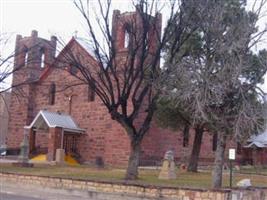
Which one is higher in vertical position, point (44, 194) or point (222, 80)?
point (222, 80)

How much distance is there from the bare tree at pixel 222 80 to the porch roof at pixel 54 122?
23.2 m

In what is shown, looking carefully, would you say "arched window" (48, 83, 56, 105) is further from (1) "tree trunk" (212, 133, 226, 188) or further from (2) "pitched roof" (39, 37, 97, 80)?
(1) "tree trunk" (212, 133, 226, 188)

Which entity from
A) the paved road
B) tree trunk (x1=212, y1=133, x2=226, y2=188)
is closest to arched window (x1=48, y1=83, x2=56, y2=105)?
the paved road

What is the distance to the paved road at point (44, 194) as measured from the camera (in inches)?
856

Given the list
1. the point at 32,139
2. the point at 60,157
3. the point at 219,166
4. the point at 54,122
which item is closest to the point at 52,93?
the point at 32,139

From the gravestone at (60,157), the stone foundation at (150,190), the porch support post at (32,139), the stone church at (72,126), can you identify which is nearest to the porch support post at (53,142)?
the stone church at (72,126)

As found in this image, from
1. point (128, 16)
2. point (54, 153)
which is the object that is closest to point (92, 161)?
point (54, 153)

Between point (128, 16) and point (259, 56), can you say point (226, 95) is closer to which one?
point (259, 56)

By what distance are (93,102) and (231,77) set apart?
87.6 feet

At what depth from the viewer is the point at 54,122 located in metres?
44.8

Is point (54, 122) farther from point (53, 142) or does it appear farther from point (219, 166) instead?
point (219, 166)

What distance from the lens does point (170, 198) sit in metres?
20.2

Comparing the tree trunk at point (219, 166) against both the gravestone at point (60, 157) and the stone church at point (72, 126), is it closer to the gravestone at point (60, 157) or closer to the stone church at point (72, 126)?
the stone church at point (72, 126)

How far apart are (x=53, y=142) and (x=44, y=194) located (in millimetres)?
20404
